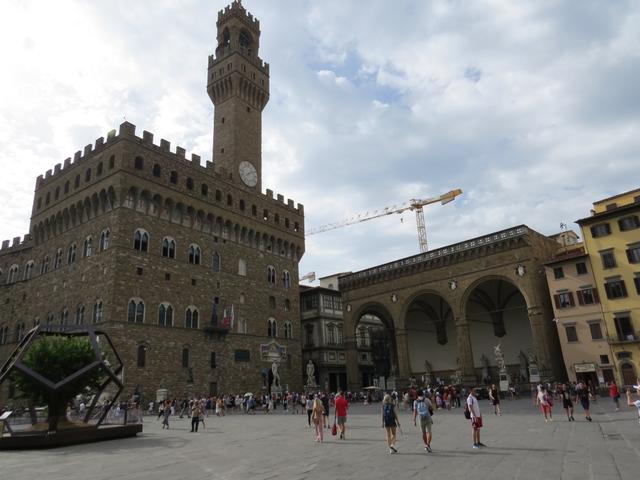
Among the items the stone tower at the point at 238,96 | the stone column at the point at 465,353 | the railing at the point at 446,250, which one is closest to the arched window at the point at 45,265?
the stone tower at the point at 238,96

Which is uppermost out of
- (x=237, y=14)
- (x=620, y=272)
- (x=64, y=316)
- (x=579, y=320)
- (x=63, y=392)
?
(x=237, y=14)

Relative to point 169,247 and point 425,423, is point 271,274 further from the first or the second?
point 425,423

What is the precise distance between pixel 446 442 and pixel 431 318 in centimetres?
3396

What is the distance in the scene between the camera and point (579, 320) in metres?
31.5

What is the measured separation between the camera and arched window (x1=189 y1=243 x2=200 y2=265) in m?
35.0

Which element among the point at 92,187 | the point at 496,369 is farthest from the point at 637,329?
the point at 92,187

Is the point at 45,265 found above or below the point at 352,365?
above

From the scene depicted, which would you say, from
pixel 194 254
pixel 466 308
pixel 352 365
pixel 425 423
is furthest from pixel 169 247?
pixel 425 423

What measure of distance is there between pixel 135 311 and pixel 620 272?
1280 inches

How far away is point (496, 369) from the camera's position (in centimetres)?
Answer: 3991

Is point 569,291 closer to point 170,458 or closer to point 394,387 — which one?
point 394,387

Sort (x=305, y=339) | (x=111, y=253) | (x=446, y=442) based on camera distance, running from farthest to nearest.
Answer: (x=305, y=339) → (x=111, y=253) → (x=446, y=442)

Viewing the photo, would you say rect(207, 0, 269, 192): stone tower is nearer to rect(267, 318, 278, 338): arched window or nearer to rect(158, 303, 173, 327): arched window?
rect(267, 318, 278, 338): arched window

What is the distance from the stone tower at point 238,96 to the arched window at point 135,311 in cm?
1409
